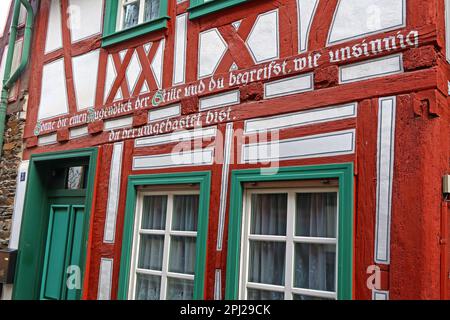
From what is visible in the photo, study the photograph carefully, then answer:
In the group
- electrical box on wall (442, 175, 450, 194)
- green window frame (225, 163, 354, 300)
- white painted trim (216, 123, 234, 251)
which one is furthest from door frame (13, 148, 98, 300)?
electrical box on wall (442, 175, 450, 194)

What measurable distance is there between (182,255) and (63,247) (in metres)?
2.28

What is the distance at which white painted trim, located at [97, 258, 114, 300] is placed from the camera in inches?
205

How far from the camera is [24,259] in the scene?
655 cm

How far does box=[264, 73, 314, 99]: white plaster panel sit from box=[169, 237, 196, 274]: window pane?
1587 mm

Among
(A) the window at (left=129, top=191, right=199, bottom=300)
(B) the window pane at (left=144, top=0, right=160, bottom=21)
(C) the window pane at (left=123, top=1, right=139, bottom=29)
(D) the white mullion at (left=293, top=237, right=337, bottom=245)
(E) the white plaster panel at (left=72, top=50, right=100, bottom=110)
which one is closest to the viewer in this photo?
(D) the white mullion at (left=293, top=237, right=337, bottom=245)

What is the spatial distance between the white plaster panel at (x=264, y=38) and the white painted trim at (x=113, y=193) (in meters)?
1.93

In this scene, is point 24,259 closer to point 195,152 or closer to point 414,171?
point 195,152

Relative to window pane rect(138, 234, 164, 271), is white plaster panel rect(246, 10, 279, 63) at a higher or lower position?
higher

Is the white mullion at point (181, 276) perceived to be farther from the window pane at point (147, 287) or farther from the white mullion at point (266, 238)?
the white mullion at point (266, 238)

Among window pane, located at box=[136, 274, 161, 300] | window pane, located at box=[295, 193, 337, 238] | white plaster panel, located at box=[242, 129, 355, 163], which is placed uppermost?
white plaster panel, located at box=[242, 129, 355, 163]

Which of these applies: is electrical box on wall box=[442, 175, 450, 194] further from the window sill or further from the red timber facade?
the window sill

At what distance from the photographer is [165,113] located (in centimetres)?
514
